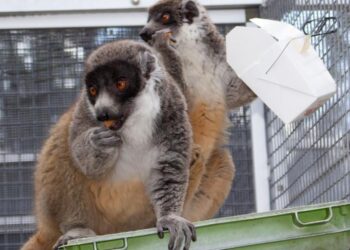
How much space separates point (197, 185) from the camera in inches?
208

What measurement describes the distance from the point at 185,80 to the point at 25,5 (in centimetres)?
115

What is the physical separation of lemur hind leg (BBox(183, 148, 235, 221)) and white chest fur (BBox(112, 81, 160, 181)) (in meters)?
0.75

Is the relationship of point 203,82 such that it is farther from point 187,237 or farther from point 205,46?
point 187,237

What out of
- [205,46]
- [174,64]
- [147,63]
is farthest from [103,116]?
[205,46]

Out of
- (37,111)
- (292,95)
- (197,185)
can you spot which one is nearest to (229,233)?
(292,95)

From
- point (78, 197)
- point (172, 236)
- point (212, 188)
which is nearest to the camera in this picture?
point (172, 236)

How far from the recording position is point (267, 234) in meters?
4.04

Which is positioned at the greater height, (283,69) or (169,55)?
(169,55)

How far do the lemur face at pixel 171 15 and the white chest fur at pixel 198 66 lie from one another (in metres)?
0.04

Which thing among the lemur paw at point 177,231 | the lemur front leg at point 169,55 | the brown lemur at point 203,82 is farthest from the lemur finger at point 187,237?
the lemur front leg at point 169,55

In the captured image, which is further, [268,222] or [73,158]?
[73,158]

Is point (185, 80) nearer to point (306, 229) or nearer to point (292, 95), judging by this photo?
point (292, 95)

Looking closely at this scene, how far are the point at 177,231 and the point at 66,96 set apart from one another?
2118mm

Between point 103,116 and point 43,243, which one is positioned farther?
point 43,243
